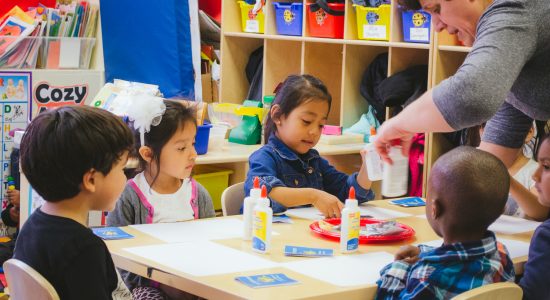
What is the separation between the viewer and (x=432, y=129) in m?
2.10

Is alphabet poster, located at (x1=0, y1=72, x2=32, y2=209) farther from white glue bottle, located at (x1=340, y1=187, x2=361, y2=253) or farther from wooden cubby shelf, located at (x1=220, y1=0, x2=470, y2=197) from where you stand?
white glue bottle, located at (x1=340, y1=187, x2=361, y2=253)

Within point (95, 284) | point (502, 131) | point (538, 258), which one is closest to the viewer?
point (95, 284)

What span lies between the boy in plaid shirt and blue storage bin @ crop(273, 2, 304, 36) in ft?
9.39

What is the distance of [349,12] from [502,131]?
1.89 m

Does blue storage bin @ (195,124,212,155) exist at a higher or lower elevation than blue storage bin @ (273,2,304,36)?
lower

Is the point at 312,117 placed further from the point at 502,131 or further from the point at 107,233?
the point at 107,233

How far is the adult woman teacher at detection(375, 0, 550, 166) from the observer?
1.95m

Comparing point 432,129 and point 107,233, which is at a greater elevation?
point 432,129

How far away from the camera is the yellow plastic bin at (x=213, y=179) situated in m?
3.93

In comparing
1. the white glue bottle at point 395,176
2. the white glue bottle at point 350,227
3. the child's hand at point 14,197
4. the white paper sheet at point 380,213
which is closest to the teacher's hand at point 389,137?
the white glue bottle at point 350,227

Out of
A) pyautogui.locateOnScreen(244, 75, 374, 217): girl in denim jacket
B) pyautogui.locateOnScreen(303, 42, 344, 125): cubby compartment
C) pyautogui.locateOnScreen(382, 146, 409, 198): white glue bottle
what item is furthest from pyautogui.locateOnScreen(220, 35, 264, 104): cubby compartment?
pyautogui.locateOnScreen(382, 146, 409, 198): white glue bottle

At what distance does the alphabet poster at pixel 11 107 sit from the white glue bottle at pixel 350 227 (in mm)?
2662

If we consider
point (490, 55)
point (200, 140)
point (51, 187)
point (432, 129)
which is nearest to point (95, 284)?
point (51, 187)

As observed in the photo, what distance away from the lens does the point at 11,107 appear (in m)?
4.41
